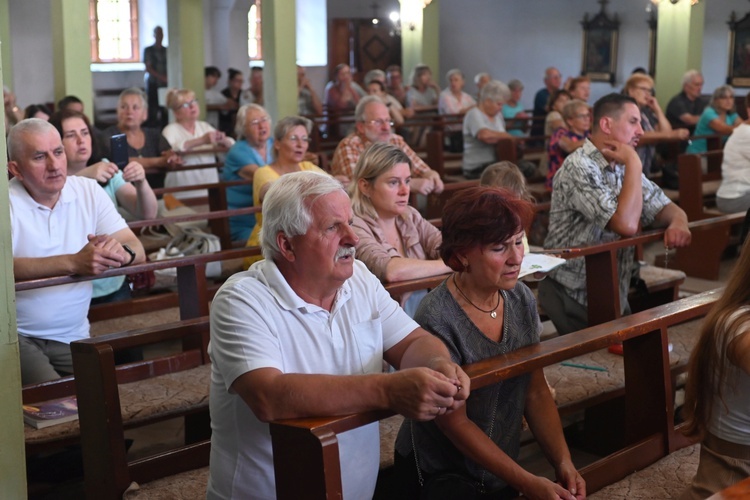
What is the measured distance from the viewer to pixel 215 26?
15.7 m

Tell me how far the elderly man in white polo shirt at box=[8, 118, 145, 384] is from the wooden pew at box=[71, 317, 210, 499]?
34 cm

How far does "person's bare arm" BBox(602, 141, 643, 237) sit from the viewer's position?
4008 mm

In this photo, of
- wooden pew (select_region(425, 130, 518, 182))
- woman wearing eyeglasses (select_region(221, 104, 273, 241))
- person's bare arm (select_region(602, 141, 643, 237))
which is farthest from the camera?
wooden pew (select_region(425, 130, 518, 182))

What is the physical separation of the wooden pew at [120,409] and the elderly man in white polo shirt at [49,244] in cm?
34

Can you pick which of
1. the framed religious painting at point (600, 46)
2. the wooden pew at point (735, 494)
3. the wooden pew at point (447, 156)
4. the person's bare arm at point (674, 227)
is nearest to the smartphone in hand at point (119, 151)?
the person's bare arm at point (674, 227)

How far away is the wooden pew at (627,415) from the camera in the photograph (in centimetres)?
189

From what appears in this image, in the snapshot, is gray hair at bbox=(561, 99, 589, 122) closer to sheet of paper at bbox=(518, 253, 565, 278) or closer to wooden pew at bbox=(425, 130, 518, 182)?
wooden pew at bbox=(425, 130, 518, 182)

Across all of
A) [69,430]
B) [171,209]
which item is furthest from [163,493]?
[171,209]

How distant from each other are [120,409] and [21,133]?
143 cm

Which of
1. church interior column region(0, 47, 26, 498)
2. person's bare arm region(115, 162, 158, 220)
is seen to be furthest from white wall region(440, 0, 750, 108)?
church interior column region(0, 47, 26, 498)

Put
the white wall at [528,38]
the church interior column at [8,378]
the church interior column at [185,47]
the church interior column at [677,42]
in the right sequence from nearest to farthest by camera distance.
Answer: the church interior column at [8,378], the church interior column at [185,47], the church interior column at [677,42], the white wall at [528,38]

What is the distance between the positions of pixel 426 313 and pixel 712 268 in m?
4.86

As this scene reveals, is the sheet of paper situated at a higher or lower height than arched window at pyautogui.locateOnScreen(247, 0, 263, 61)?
lower

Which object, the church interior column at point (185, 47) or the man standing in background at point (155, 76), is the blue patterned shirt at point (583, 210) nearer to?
the church interior column at point (185, 47)
